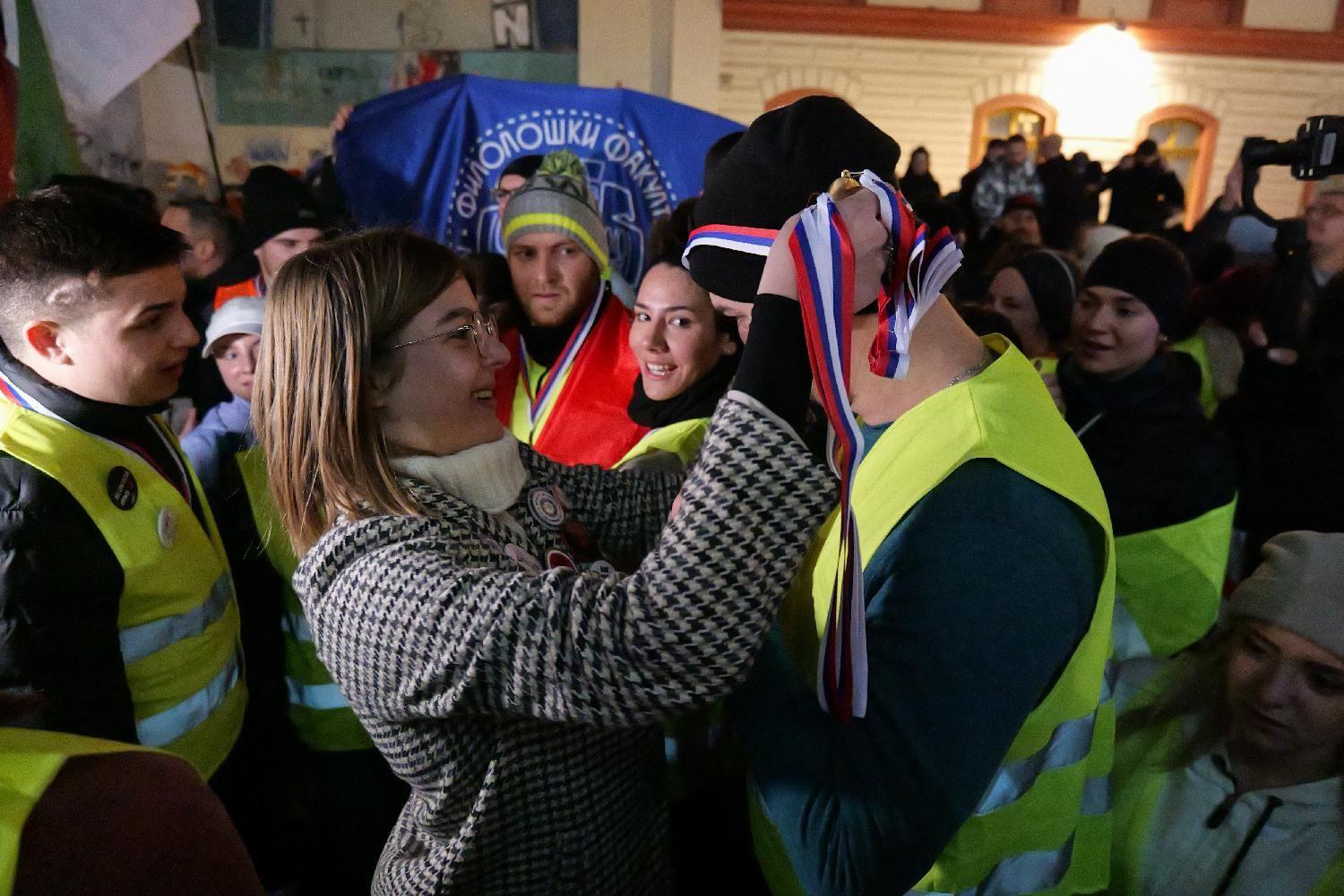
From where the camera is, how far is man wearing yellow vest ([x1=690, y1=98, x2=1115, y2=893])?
85cm

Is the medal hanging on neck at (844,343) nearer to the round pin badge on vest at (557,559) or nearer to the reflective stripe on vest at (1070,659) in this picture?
the reflective stripe on vest at (1070,659)

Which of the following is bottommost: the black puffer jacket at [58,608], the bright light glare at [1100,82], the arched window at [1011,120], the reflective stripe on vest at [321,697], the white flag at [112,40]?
the reflective stripe on vest at [321,697]

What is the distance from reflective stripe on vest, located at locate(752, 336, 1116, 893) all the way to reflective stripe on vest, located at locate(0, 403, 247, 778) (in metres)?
1.14

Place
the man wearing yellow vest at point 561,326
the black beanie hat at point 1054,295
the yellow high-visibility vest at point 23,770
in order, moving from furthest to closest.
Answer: the black beanie hat at point 1054,295
the man wearing yellow vest at point 561,326
the yellow high-visibility vest at point 23,770

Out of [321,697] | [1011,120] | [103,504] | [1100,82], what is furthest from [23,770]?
[1100,82]

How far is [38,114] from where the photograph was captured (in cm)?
352

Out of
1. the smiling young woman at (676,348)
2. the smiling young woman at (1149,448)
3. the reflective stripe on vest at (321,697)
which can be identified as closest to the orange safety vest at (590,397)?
the smiling young woman at (676,348)

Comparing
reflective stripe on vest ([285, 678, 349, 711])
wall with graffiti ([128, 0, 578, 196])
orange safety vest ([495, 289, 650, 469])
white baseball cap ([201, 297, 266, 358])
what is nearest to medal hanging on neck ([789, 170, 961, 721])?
reflective stripe on vest ([285, 678, 349, 711])

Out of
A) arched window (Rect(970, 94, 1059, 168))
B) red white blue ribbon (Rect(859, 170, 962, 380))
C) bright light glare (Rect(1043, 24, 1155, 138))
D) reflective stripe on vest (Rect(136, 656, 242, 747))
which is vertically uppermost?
bright light glare (Rect(1043, 24, 1155, 138))

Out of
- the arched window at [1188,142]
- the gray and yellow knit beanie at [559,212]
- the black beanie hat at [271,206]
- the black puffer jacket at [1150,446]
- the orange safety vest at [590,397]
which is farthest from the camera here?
the arched window at [1188,142]

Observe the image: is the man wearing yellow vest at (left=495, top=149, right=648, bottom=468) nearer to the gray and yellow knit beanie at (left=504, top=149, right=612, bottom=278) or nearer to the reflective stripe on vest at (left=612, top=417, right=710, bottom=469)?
the gray and yellow knit beanie at (left=504, top=149, right=612, bottom=278)

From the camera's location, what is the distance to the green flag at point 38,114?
346cm

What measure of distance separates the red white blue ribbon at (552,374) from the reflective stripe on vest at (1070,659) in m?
1.62

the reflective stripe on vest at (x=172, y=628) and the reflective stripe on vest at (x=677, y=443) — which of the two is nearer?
the reflective stripe on vest at (x=172, y=628)
